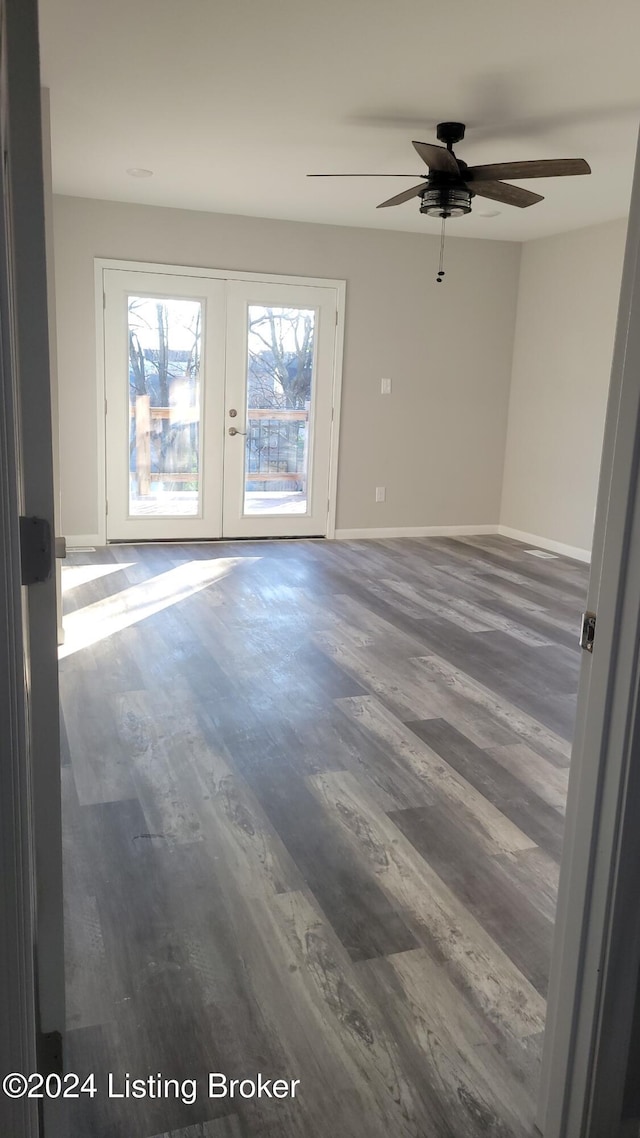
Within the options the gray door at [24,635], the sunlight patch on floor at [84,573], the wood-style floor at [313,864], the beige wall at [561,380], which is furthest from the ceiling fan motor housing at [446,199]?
the gray door at [24,635]

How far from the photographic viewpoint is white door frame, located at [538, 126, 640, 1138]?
1.21 m

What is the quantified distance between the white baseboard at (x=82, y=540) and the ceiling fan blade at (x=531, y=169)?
3863mm

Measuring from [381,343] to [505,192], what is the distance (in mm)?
2857

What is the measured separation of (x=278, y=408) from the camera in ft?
22.2

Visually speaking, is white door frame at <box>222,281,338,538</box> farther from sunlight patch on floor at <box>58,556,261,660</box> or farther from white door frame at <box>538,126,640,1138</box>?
white door frame at <box>538,126,640,1138</box>

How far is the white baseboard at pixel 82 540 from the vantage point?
6332mm

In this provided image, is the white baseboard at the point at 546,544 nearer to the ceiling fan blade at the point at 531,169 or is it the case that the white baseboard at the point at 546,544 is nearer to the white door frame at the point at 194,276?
the white door frame at the point at 194,276

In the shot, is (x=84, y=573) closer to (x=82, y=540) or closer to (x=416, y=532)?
(x=82, y=540)

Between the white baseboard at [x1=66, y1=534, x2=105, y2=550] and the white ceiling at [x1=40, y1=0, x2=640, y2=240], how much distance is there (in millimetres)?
2499

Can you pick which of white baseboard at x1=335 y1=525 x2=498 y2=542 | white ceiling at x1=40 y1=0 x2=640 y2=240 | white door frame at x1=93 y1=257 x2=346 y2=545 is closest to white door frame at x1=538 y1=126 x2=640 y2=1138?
white ceiling at x1=40 y1=0 x2=640 y2=240

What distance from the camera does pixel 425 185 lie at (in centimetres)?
406

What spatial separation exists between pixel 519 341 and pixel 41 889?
22.6ft

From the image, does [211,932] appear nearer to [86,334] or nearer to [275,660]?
[275,660]

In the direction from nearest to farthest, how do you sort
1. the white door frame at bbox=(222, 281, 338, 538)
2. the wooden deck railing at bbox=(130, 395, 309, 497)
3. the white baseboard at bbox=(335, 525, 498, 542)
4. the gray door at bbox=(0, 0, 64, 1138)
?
the gray door at bbox=(0, 0, 64, 1138), the wooden deck railing at bbox=(130, 395, 309, 497), the white door frame at bbox=(222, 281, 338, 538), the white baseboard at bbox=(335, 525, 498, 542)
